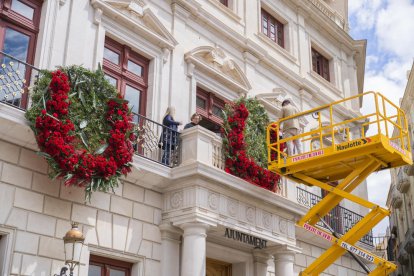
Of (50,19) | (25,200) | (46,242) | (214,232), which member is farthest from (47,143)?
(214,232)

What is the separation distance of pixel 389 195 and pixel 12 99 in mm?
49416

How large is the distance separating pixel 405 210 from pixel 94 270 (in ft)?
115

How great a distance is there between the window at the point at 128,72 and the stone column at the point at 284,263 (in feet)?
15.9

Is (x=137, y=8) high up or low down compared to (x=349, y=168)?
up

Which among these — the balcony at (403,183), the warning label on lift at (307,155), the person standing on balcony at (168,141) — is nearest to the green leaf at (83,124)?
the person standing on balcony at (168,141)

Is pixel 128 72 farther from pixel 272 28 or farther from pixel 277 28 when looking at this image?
pixel 277 28

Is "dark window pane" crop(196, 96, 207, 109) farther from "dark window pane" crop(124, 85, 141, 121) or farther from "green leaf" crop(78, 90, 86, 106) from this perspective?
"green leaf" crop(78, 90, 86, 106)

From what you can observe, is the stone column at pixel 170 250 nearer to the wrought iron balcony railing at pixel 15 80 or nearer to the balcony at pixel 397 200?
the wrought iron balcony railing at pixel 15 80

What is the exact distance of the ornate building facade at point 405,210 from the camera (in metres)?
38.2

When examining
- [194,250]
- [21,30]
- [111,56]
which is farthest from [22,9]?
[194,250]

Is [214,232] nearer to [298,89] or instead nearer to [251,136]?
[251,136]

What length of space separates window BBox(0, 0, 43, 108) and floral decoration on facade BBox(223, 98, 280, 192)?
470cm

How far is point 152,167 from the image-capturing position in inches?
487

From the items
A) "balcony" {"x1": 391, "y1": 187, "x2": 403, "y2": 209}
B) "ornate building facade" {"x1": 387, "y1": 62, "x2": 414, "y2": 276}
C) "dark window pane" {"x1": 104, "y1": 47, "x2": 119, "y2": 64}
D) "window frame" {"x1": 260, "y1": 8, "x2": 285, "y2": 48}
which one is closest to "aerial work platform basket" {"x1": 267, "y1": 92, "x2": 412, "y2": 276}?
"dark window pane" {"x1": 104, "y1": 47, "x2": 119, "y2": 64}
